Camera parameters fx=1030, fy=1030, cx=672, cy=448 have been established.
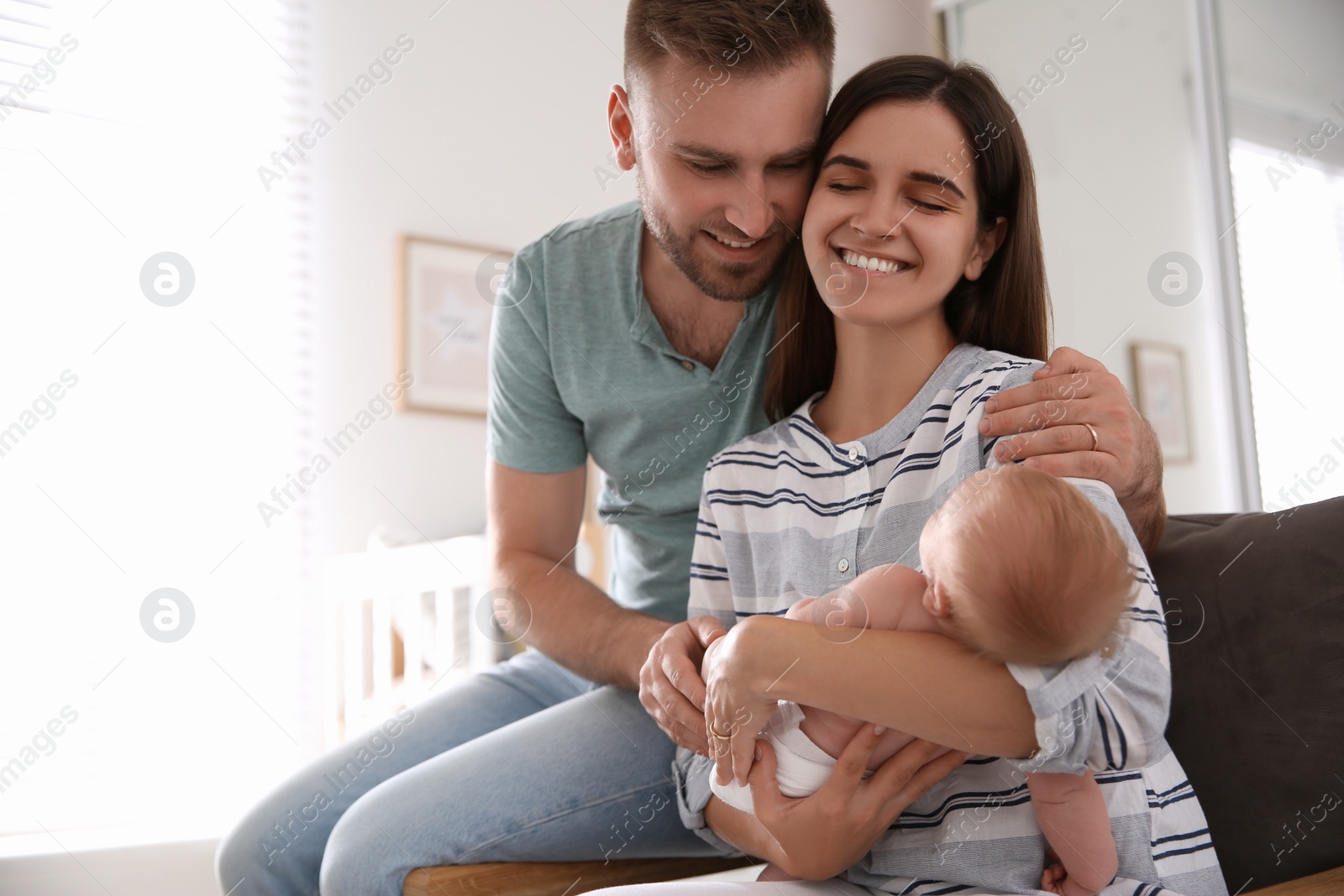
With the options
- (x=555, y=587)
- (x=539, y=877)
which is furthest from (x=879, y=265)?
(x=539, y=877)

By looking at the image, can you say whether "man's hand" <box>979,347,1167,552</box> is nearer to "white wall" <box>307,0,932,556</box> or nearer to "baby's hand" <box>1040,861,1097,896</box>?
"baby's hand" <box>1040,861,1097,896</box>

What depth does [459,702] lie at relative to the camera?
1.48m

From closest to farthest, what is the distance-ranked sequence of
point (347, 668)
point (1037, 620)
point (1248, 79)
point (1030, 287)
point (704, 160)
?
point (1037, 620), point (1030, 287), point (704, 160), point (347, 668), point (1248, 79)

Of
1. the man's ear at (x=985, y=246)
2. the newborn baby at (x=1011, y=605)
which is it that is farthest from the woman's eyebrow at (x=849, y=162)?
the newborn baby at (x=1011, y=605)

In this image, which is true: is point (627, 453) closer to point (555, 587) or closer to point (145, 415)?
point (555, 587)

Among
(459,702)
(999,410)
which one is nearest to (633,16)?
(999,410)

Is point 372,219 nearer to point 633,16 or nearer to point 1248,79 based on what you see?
point 633,16

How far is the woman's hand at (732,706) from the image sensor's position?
0.83m

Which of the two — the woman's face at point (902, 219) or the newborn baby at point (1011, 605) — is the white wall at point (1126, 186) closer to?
the woman's face at point (902, 219)

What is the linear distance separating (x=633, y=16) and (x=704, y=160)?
295 mm

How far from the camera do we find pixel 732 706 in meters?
0.84

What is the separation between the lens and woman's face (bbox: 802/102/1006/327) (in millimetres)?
1058

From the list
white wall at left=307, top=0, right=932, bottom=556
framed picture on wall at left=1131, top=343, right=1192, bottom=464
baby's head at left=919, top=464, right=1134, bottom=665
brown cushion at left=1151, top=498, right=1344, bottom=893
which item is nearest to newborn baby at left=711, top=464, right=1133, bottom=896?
baby's head at left=919, top=464, right=1134, bottom=665

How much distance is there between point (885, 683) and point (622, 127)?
Answer: 99cm
